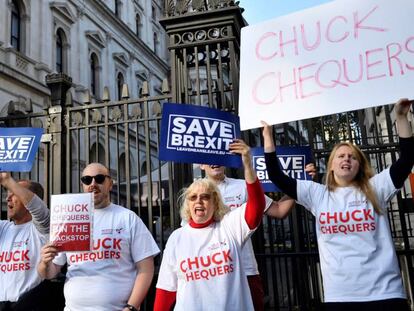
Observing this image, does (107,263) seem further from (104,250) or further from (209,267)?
(209,267)

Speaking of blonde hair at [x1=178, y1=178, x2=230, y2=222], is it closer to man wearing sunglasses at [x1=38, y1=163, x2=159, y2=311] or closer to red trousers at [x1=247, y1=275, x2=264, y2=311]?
man wearing sunglasses at [x1=38, y1=163, x2=159, y2=311]

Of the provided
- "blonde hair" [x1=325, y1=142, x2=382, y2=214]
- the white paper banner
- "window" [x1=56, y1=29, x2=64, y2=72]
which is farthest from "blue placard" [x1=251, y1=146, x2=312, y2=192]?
"window" [x1=56, y1=29, x2=64, y2=72]

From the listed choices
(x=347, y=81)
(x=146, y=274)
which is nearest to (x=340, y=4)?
(x=347, y=81)

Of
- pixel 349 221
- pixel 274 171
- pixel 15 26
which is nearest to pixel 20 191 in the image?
pixel 274 171

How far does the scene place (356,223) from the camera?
2.84m

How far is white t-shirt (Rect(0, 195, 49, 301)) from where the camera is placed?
347 cm

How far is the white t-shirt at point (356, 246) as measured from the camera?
2691 mm

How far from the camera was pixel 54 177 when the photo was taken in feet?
17.5

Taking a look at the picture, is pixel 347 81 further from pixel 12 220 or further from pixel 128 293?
pixel 12 220

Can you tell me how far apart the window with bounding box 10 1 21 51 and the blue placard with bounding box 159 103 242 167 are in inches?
696

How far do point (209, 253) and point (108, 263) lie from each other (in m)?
0.76

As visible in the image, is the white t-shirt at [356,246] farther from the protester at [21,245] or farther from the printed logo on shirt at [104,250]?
the protester at [21,245]

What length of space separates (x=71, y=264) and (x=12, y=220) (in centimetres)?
97

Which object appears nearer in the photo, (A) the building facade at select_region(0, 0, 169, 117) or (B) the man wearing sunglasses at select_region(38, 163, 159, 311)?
(B) the man wearing sunglasses at select_region(38, 163, 159, 311)
